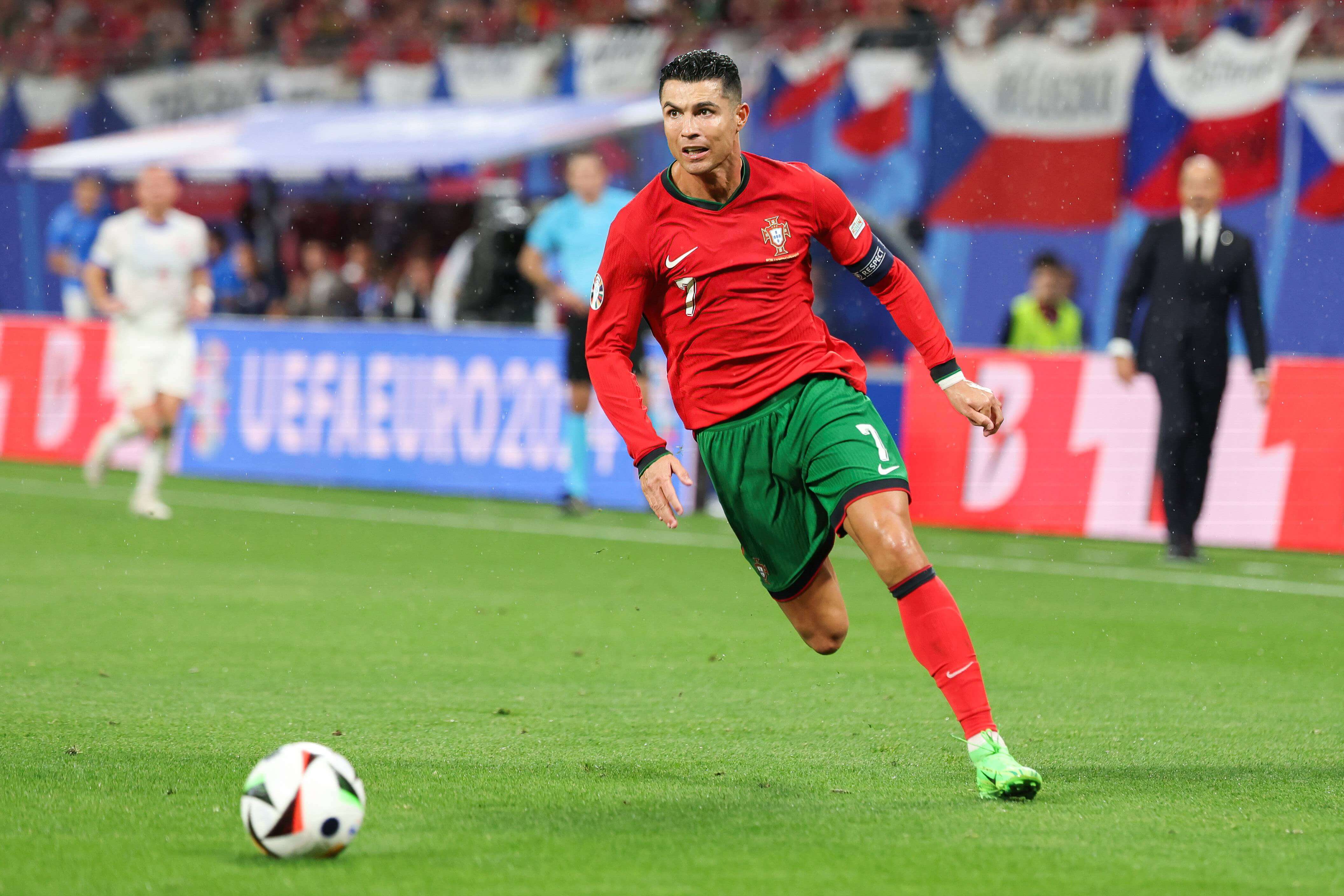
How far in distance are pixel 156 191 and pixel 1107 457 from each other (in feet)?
21.4

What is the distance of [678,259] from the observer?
228 inches

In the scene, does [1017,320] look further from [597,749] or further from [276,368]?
[597,749]

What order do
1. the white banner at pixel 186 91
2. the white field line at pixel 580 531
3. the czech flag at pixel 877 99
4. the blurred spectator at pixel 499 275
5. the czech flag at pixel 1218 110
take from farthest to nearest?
the white banner at pixel 186 91 → the blurred spectator at pixel 499 275 → the czech flag at pixel 877 99 → the czech flag at pixel 1218 110 → the white field line at pixel 580 531

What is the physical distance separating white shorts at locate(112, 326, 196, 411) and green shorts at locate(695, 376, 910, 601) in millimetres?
7902

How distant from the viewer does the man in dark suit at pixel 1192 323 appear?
11.5 metres

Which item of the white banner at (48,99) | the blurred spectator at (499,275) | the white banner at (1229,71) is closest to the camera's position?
the white banner at (1229,71)

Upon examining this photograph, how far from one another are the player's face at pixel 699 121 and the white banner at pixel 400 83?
17.9 m

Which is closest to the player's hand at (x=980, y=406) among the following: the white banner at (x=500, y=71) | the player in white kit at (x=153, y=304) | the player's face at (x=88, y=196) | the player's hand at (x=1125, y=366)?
the player's hand at (x=1125, y=366)

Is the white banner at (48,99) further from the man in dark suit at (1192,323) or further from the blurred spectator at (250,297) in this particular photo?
the man in dark suit at (1192,323)

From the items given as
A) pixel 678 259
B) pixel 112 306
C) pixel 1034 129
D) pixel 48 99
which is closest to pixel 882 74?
pixel 1034 129

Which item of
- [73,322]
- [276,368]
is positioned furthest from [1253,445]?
[73,322]

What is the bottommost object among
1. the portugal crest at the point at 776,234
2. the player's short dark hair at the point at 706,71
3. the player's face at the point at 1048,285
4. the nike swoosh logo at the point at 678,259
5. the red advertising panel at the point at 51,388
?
the red advertising panel at the point at 51,388

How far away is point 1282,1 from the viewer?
15258 mm

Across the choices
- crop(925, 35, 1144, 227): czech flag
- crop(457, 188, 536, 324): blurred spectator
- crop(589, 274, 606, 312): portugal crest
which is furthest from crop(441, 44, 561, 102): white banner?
crop(589, 274, 606, 312): portugal crest
